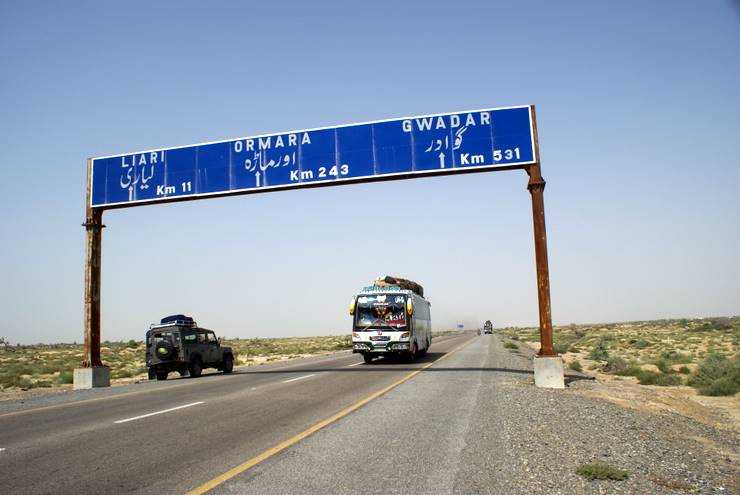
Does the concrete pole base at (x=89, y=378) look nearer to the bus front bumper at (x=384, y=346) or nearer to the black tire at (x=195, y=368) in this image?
the black tire at (x=195, y=368)

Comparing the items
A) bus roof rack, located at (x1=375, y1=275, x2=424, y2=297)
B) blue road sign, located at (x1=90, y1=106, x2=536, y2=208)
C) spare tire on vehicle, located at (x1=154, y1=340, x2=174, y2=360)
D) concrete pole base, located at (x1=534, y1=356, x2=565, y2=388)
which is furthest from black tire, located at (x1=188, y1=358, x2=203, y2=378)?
concrete pole base, located at (x1=534, y1=356, x2=565, y2=388)

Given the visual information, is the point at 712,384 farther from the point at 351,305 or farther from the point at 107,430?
the point at 107,430

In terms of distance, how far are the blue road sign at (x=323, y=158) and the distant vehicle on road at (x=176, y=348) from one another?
534cm

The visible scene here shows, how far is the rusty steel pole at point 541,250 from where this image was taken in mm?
15359

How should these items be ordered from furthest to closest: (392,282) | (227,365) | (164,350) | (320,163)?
(392,282) < (227,365) < (164,350) < (320,163)

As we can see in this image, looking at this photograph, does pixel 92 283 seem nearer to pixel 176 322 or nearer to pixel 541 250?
pixel 176 322

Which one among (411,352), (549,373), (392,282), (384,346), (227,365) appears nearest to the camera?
(549,373)

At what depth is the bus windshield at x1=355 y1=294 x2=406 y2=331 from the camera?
2416 centimetres

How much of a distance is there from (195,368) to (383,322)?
27.7ft

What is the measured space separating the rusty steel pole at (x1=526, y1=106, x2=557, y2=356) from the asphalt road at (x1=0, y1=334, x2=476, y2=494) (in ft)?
15.9

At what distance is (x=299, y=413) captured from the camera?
10109 millimetres

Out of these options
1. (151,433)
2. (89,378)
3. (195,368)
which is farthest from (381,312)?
(151,433)

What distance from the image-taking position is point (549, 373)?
47.9ft

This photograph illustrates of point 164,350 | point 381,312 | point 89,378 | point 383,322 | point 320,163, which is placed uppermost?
point 320,163
